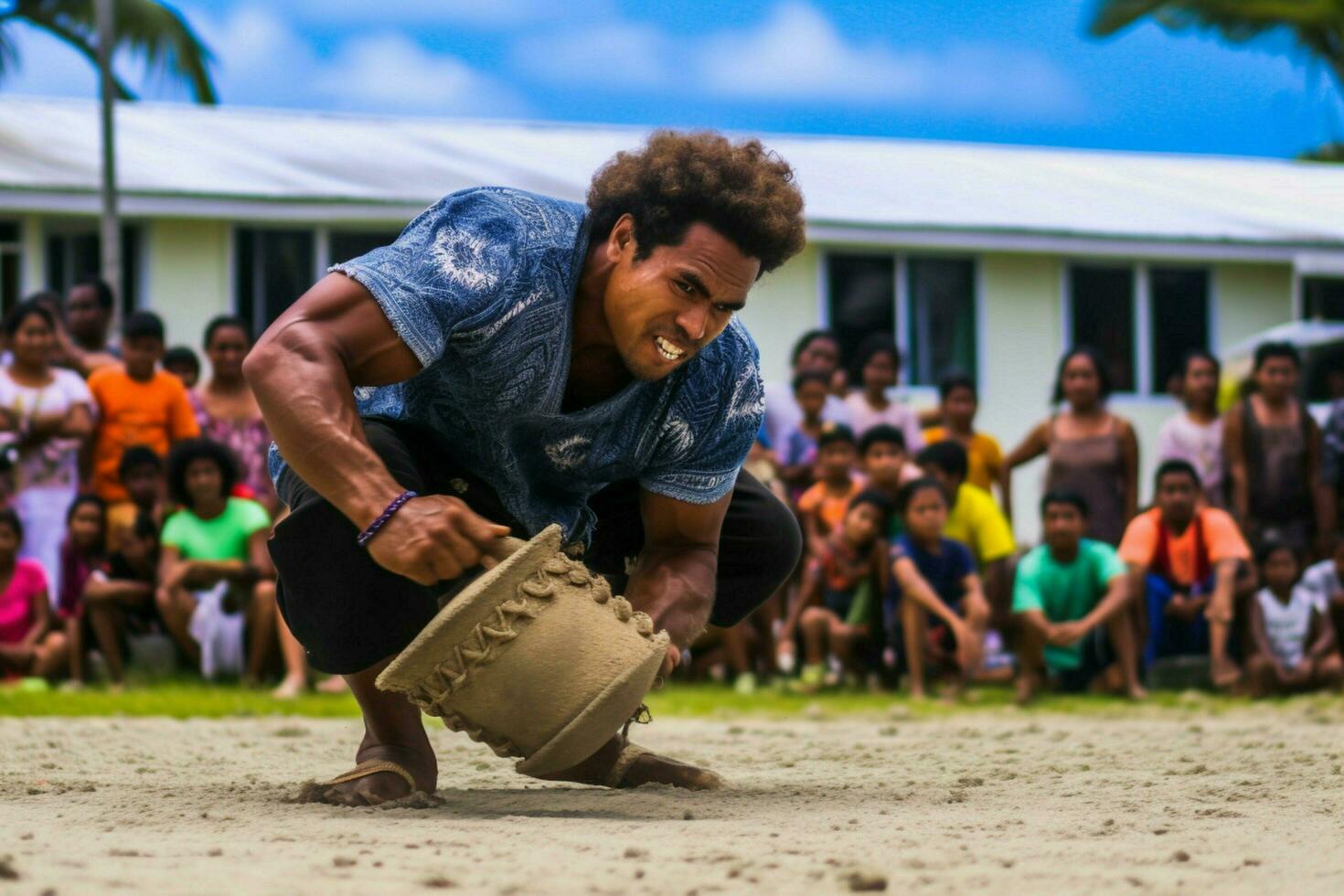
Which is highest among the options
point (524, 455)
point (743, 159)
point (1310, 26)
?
point (1310, 26)

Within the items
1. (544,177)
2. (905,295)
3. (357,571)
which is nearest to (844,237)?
(905,295)

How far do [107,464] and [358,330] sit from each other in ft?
17.6

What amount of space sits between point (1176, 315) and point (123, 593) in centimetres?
1097

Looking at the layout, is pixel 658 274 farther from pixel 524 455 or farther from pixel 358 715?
pixel 358 715

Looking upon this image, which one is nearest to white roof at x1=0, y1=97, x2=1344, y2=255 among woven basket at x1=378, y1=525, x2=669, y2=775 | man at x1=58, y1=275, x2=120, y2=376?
man at x1=58, y1=275, x2=120, y2=376

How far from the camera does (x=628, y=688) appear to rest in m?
3.39

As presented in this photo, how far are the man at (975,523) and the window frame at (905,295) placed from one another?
6.50 m

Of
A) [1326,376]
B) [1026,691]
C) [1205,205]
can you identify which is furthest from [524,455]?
[1205,205]

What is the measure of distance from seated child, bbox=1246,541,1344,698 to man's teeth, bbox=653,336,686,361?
201 inches

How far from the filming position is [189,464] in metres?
8.02

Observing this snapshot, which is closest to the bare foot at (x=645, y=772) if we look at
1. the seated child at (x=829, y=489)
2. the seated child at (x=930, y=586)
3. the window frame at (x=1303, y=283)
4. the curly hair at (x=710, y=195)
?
the curly hair at (x=710, y=195)

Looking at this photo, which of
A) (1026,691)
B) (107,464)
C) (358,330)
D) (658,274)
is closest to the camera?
(358,330)

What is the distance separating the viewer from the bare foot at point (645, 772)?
13.4 feet

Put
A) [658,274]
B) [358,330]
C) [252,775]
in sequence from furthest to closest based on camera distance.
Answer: [252,775] < [658,274] < [358,330]
